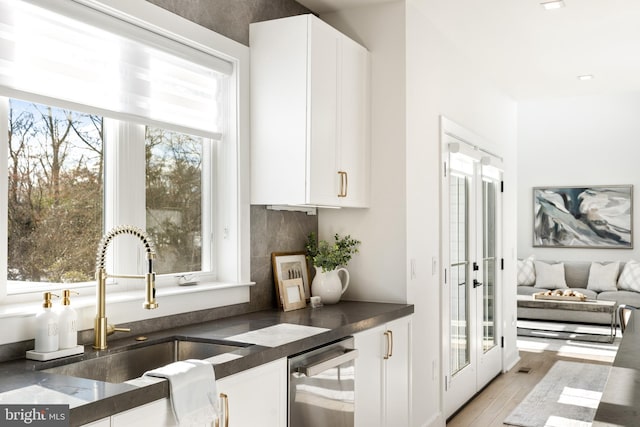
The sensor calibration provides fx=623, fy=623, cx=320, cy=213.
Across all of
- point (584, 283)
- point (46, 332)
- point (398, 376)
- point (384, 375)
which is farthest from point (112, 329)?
point (584, 283)

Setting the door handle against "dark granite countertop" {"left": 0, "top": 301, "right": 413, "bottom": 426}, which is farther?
the door handle

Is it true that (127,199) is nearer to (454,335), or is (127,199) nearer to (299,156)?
(299,156)

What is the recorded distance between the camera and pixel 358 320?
2885mm

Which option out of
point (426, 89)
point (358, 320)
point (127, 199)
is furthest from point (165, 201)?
point (426, 89)

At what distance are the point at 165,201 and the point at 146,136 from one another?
304mm

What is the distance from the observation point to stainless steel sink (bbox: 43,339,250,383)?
6.73 feet

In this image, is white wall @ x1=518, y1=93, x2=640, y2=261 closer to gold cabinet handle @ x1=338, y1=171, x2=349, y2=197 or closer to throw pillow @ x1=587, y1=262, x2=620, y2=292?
throw pillow @ x1=587, y1=262, x2=620, y2=292

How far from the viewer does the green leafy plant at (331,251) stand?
343 cm

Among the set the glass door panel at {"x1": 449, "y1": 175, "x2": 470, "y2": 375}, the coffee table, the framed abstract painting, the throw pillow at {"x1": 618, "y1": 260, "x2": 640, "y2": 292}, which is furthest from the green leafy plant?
the framed abstract painting

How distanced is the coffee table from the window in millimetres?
5401

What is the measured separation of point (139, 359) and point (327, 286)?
1.35 meters

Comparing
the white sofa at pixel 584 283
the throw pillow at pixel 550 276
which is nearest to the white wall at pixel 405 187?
the white sofa at pixel 584 283

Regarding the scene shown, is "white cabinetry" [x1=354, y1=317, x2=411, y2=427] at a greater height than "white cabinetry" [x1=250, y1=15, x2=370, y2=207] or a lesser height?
lesser

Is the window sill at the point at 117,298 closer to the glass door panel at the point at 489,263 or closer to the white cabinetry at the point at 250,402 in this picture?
the white cabinetry at the point at 250,402
